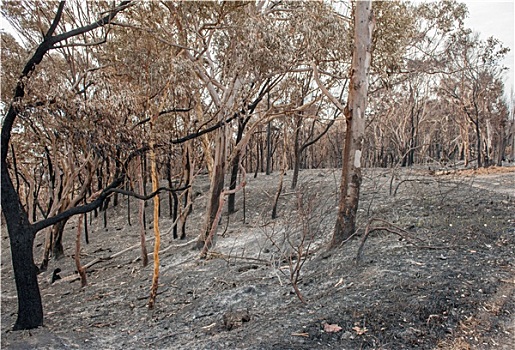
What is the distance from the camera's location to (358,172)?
6469mm

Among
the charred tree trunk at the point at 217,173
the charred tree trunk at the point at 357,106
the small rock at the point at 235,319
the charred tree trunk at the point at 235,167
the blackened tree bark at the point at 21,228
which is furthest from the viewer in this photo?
the charred tree trunk at the point at 235,167

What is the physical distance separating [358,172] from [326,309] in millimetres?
2629

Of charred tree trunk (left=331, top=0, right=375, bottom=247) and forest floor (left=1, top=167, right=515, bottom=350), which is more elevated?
charred tree trunk (left=331, top=0, right=375, bottom=247)

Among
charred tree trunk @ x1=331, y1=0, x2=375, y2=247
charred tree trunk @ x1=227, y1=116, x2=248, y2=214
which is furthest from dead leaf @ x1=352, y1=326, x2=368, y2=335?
charred tree trunk @ x1=227, y1=116, x2=248, y2=214

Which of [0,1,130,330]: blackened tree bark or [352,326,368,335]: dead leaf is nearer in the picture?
[352,326,368,335]: dead leaf

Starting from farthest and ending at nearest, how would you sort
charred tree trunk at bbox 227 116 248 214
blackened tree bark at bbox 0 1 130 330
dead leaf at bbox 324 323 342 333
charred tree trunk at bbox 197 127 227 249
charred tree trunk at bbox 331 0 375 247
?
charred tree trunk at bbox 227 116 248 214, charred tree trunk at bbox 197 127 227 249, charred tree trunk at bbox 331 0 375 247, blackened tree bark at bbox 0 1 130 330, dead leaf at bbox 324 323 342 333

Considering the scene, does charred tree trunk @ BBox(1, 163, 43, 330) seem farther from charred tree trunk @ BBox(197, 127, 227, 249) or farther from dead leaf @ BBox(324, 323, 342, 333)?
dead leaf @ BBox(324, 323, 342, 333)

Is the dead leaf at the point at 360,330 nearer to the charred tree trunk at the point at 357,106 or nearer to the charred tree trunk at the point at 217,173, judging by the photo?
the charred tree trunk at the point at 357,106

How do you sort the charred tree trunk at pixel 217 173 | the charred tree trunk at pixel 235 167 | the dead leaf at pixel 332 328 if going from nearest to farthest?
the dead leaf at pixel 332 328, the charred tree trunk at pixel 217 173, the charred tree trunk at pixel 235 167

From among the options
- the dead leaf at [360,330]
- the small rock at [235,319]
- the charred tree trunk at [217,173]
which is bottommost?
the small rock at [235,319]

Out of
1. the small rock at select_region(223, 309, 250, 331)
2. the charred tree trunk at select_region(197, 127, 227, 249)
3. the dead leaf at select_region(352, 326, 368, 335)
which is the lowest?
the small rock at select_region(223, 309, 250, 331)

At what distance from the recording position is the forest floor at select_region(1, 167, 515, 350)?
3.91 m

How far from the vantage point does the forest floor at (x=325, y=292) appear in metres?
3.91

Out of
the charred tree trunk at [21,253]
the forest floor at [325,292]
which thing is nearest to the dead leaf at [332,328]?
the forest floor at [325,292]
